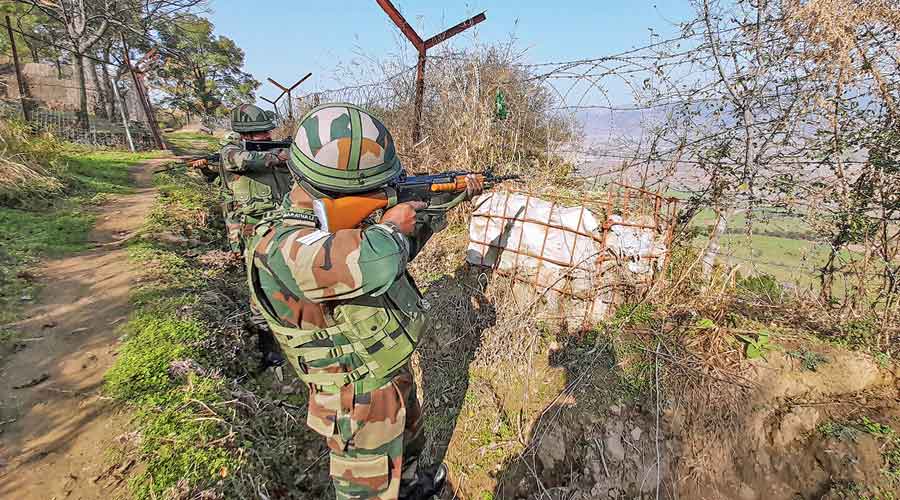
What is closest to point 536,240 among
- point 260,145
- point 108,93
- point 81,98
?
point 260,145

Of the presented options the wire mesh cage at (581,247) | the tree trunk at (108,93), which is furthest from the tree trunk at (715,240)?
the tree trunk at (108,93)

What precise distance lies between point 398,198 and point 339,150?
0.43 metres

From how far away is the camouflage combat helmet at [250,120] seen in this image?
4074mm

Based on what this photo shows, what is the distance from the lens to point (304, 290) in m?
1.48

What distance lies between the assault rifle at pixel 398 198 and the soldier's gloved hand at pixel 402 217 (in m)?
0.08

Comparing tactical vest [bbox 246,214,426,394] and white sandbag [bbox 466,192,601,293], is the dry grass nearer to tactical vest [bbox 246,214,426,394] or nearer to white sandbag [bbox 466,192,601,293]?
tactical vest [bbox 246,214,426,394]

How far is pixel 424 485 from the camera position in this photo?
2.41 m

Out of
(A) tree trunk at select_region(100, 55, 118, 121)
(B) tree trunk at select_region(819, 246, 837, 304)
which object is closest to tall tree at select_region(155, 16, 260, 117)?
(A) tree trunk at select_region(100, 55, 118, 121)

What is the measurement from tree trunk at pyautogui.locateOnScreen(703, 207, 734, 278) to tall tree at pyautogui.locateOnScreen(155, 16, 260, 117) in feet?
88.8

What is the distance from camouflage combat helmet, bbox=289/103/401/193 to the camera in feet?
5.13

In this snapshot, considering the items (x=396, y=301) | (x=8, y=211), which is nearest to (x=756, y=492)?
(x=396, y=301)

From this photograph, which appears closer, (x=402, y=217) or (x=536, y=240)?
(x=402, y=217)

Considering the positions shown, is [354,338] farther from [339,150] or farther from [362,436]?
[339,150]

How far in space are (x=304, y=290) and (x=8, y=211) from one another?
684 cm
